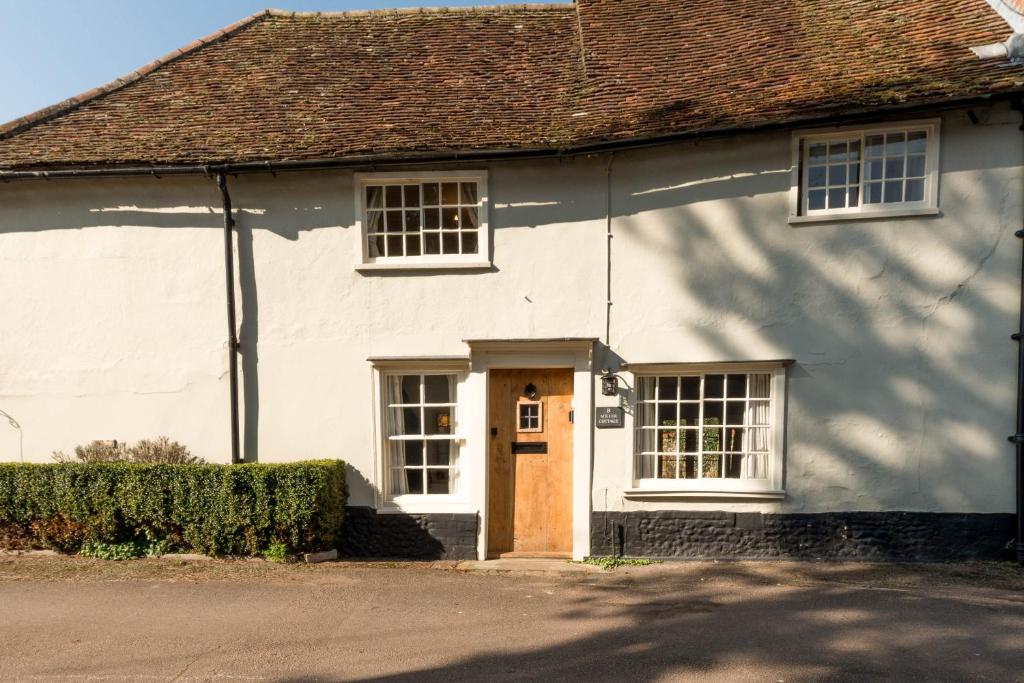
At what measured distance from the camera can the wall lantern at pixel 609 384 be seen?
692 cm

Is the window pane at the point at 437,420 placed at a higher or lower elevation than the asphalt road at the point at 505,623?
higher

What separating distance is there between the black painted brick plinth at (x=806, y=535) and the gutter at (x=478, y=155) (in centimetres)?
436

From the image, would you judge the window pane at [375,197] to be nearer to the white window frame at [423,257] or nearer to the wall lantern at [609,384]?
the white window frame at [423,257]

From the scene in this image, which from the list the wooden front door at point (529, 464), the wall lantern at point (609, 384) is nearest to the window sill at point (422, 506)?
the wooden front door at point (529, 464)

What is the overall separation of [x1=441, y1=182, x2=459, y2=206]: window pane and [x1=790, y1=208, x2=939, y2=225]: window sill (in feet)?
13.2

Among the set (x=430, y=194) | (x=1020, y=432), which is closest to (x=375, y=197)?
(x=430, y=194)

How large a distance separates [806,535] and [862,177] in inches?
165

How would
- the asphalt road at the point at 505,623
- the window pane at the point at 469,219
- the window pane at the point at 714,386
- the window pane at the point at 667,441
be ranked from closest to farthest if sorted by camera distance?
the asphalt road at the point at 505,623
the window pane at the point at 714,386
the window pane at the point at 667,441
the window pane at the point at 469,219

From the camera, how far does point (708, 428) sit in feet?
23.0

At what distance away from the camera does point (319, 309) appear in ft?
23.7

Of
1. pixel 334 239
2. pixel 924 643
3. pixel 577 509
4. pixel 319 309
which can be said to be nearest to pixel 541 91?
pixel 334 239

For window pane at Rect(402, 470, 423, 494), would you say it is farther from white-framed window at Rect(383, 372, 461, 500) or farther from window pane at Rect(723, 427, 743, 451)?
window pane at Rect(723, 427, 743, 451)

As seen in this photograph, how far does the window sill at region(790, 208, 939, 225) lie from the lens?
21.2 feet

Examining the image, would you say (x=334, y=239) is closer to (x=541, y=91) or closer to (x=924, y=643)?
(x=541, y=91)
